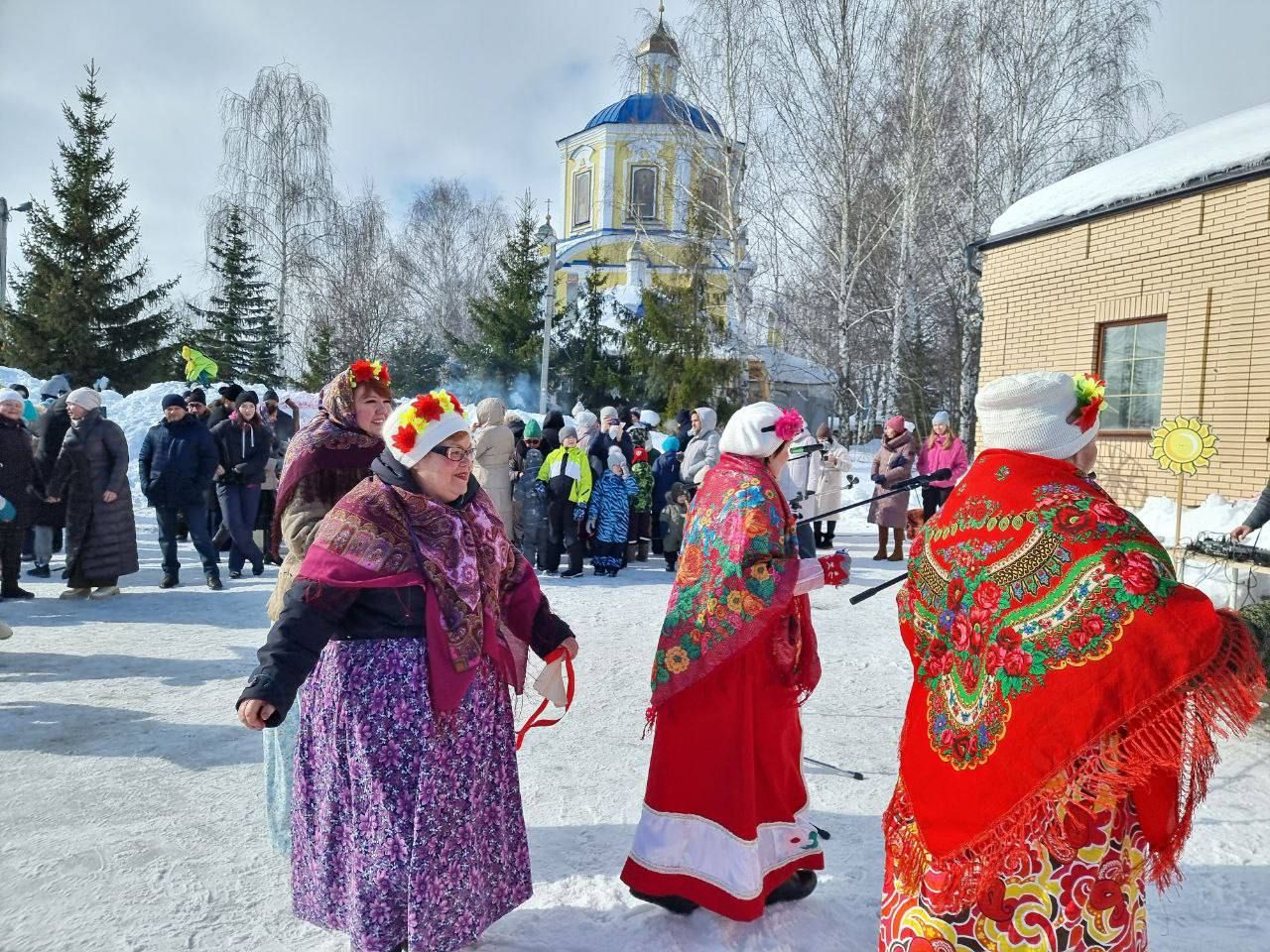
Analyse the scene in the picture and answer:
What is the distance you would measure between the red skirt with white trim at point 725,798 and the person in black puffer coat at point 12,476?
7.03 meters

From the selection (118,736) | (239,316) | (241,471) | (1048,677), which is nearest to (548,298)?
(239,316)

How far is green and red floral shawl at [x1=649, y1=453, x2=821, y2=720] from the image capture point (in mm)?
3064

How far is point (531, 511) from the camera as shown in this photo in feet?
32.7

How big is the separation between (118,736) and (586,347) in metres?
23.0

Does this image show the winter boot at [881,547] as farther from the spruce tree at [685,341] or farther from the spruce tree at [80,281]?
the spruce tree at [80,281]

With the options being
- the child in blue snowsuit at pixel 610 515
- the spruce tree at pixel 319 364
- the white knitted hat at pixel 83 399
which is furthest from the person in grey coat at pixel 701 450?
the spruce tree at pixel 319 364

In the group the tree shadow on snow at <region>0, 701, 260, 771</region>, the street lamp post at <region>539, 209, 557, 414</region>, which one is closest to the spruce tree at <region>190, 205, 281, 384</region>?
the street lamp post at <region>539, 209, 557, 414</region>

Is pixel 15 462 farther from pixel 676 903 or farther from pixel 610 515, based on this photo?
pixel 676 903

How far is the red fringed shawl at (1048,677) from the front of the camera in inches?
71.6

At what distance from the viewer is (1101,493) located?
2.07m

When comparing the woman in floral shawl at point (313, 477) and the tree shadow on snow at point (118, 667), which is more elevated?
the woman in floral shawl at point (313, 477)

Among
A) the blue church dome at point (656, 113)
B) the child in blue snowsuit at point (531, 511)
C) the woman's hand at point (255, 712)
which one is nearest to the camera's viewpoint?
the woman's hand at point (255, 712)

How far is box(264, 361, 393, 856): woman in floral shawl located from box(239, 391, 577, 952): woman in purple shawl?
1.96 feet

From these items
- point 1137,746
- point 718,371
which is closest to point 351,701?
point 1137,746
